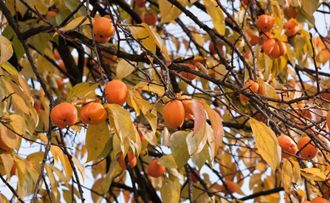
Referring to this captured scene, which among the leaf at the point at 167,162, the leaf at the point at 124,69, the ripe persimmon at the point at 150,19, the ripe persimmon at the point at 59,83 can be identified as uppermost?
the ripe persimmon at the point at 150,19

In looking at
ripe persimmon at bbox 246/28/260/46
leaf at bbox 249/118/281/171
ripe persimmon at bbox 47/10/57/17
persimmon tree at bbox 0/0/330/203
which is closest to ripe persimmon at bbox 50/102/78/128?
persimmon tree at bbox 0/0/330/203

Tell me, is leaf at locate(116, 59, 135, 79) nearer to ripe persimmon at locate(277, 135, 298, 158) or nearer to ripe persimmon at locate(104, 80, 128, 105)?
ripe persimmon at locate(104, 80, 128, 105)

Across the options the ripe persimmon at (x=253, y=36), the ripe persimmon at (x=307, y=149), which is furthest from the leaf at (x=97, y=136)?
the ripe persimmon at (x=253, y=36)

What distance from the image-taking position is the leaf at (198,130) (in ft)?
5.25

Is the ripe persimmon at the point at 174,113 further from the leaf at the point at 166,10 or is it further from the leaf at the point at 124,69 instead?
the leaf at the point at 166,10

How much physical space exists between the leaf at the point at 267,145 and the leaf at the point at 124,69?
0.37 metres

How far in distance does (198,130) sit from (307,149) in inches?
16.6

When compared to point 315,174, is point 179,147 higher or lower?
higher

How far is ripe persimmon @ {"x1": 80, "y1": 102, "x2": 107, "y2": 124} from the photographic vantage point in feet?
5.46

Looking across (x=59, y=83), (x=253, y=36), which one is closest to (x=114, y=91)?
(x=253, y=36)

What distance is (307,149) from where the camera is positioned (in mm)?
1887

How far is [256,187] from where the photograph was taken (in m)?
3.70

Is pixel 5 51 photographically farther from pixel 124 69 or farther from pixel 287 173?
pixel 287 173

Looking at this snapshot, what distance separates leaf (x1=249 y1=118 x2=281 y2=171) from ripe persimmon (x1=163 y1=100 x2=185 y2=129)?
0.19 metres
